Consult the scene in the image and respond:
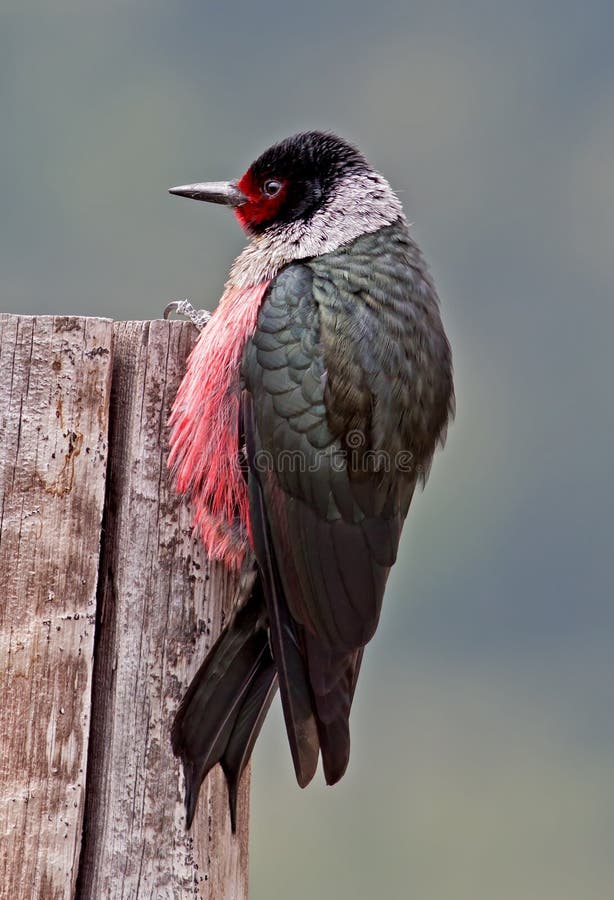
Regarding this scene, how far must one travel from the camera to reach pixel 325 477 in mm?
2170

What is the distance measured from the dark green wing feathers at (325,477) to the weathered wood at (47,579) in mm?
363

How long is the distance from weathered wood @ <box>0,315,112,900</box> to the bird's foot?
0.32 m

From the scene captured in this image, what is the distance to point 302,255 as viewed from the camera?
2.45 metres

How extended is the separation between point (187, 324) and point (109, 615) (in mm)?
681

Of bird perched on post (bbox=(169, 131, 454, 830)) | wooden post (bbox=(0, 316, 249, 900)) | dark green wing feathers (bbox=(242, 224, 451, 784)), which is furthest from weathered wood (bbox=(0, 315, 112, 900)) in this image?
dark green wing feathers (bbox=(242, 224, 451, 784))

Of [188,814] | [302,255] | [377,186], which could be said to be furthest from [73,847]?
[377,186]

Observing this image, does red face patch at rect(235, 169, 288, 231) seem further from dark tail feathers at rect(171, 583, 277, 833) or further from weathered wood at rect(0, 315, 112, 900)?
dark tail feathers at rect(171, 583, 277, 833)

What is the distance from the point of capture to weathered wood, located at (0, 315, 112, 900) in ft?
6.93

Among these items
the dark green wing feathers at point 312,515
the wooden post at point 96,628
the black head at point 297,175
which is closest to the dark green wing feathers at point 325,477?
the dark green wing feathers at point 312,515

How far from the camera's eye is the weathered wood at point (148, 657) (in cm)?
216

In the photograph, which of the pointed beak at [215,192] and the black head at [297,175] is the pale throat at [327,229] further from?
the pointed beak at [215,192]

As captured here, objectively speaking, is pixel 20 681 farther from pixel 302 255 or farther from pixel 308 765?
pixel 302 255

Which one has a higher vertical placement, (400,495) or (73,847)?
(400,495)

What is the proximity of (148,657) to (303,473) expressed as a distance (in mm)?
522
